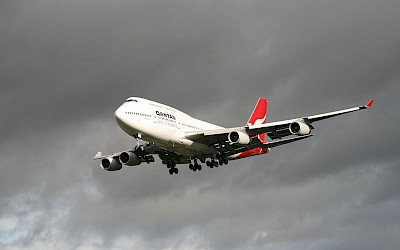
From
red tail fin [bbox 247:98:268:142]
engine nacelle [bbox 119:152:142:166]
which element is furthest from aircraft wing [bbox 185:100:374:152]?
red tail fin [bbox 247:98:268:142]

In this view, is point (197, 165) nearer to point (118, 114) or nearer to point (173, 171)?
point (173, 171)

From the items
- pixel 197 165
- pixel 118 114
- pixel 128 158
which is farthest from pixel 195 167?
pixel 118 114

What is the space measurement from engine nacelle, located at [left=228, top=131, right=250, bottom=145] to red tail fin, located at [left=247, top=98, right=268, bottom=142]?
1481 cm

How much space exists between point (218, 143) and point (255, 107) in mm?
14139

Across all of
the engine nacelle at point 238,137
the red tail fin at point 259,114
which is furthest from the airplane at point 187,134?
the red tail fin at point 259,114

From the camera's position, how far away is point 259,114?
74750mm

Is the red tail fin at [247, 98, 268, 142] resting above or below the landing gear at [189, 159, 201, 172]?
above

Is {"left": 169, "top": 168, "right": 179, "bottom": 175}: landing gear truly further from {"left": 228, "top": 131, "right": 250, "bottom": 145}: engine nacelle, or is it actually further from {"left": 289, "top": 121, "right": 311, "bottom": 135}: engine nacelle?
{"left": 289, "top": 121, "right": 311, "bottom": 135}: engine nacelle

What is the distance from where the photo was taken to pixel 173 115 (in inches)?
2387

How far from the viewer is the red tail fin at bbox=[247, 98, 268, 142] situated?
74.1 meters

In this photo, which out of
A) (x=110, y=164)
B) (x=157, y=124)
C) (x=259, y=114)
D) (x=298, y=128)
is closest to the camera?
(x=298, y=128)

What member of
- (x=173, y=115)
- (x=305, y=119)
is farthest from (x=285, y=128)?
(x=173, y=115)

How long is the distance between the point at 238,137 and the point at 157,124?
7.75 meters

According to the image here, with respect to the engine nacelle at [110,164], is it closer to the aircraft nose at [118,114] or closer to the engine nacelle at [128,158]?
the engine nacelle at [128,158]
